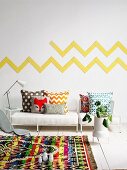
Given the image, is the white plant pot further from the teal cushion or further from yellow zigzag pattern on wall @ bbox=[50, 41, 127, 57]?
yellow zigzag pattern on wall @ bbox=[50, 41, 127, 57]

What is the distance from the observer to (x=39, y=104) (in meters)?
6.53

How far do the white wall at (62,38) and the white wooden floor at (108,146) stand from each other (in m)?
0.96

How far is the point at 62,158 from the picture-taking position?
445cm

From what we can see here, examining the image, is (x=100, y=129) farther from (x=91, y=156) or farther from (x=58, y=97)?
(x=58, y=97)

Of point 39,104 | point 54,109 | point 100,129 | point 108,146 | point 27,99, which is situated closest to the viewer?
point 108,146

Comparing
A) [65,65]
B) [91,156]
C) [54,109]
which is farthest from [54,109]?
[91,156]

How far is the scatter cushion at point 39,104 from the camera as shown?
6527 mm

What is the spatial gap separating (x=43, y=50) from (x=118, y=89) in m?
1.96

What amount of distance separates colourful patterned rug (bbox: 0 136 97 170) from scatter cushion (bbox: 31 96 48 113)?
95 cm

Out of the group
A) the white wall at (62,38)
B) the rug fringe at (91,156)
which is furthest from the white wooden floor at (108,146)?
the white wall at (62,38)

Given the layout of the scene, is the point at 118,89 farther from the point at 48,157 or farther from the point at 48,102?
the point at 48,157

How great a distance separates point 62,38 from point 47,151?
3.11m

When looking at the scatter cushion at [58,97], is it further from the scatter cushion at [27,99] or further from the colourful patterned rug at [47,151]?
the colourful patterned rug at [47,151]

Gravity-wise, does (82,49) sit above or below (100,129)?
above
